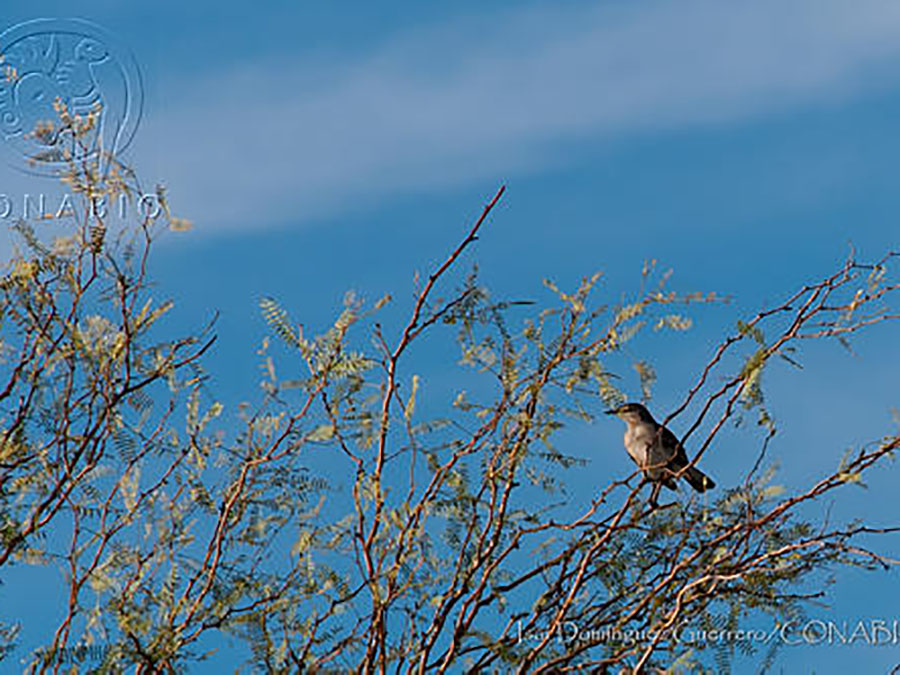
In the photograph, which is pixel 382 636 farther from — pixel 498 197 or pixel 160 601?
pixel 498 197

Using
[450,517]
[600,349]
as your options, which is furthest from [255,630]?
[600,349]

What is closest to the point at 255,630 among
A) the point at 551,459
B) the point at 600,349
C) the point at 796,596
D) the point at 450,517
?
the point at 450,517

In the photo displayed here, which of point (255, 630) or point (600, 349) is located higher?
point (600, 349)

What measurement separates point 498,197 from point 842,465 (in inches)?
38.1

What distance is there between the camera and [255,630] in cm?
304

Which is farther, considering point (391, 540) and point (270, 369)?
point (270, 369)

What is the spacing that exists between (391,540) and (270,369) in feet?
1.73

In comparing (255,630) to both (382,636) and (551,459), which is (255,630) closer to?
(382,636)

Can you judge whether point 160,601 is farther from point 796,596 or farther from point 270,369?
point 796,596

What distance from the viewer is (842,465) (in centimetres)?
301

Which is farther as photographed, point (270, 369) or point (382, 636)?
point (270, 369)

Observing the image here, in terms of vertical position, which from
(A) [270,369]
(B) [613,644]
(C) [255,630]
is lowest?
(B) [613,644]

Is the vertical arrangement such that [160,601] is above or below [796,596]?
above

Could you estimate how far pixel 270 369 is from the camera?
3.23 metres
